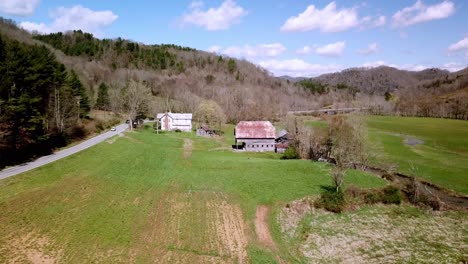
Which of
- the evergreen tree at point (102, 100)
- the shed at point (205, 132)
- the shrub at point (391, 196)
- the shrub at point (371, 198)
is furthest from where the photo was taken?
the evergreen tree at point (102, 100)

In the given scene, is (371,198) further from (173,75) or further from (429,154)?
(173,75)

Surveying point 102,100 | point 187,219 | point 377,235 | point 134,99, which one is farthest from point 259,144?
point 102,100

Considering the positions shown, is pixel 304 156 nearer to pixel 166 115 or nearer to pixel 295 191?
pixel 295 191

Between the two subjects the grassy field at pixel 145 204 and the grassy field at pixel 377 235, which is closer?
the grassy field at pixel 145 204

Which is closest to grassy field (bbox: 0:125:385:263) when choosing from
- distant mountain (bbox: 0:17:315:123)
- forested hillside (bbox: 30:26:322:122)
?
distant mountain (bbox: 0:17:315:123)

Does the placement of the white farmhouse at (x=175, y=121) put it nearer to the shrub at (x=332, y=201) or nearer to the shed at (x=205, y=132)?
the shed at (x=205, y=132)

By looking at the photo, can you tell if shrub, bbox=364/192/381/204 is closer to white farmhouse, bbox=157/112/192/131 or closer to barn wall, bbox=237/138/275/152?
barn wall, bbox=237/138/275/152

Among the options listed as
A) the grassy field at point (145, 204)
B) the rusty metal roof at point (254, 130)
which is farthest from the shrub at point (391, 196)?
the rusty metal roof at point (254, 130)

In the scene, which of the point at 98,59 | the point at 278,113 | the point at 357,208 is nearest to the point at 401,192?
the point at 357,208
